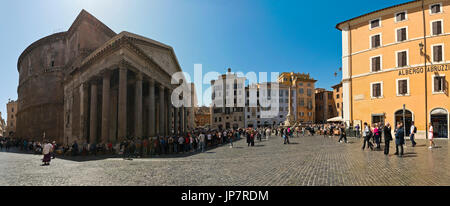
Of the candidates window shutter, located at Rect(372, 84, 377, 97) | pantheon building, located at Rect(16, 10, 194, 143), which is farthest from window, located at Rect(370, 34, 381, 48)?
pantheon building, located at Rect(16, 10, 194, 143)

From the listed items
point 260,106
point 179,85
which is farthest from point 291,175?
point 260,106

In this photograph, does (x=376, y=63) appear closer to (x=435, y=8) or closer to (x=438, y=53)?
(x=438, y=53)

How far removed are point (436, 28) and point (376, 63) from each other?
17.4 ft

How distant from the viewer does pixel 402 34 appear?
2152 centimetres

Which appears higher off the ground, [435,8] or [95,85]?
[435,8]

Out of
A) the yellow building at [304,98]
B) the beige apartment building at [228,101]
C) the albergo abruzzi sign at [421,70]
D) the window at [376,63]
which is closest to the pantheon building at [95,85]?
the beige apartment building at [228,101]

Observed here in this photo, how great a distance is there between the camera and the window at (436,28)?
65.2ft

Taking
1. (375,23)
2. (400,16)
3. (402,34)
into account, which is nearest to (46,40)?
(375,23)

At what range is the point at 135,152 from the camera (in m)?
14.5

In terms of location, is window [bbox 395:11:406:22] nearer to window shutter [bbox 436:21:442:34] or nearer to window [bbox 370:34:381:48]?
window [bbox 370:34:381:48]

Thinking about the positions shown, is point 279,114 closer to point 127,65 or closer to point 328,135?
point 328,135

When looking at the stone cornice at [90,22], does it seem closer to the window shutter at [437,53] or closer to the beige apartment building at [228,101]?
the beige apartment building at [228,101]

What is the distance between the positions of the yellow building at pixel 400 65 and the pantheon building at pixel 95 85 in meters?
22.5
